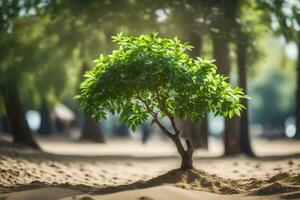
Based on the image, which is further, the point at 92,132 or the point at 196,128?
the point at 92,132

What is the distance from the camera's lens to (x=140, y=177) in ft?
55.9

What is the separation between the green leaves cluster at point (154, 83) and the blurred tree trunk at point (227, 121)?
33.2 feet

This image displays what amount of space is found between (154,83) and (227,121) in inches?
445

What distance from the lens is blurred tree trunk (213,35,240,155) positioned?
75.7 feet

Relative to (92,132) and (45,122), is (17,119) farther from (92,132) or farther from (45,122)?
(45,122)

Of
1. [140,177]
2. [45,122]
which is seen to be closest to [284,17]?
[140,177]

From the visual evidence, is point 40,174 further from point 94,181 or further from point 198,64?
point 198,64

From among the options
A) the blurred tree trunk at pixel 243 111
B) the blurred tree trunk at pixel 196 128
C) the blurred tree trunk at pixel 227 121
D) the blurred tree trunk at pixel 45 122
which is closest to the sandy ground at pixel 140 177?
the blurred tree trunk at pixel 227 121

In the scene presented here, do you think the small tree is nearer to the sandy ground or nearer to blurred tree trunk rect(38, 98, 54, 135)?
the sandy ground

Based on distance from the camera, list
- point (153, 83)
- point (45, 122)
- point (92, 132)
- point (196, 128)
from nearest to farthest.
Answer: point (153, 83)
point (196, 128)
point (92, 132)
point (45, 122)

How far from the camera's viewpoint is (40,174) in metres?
16.6

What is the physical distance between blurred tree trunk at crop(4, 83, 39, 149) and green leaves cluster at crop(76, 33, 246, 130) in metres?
11.2

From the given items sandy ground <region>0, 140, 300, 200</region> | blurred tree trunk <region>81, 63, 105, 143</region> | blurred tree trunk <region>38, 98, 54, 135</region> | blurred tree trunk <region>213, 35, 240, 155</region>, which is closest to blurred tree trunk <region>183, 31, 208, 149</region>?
sandy ground <region>0, 140, 300, 200</region>

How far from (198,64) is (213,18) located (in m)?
9.47
